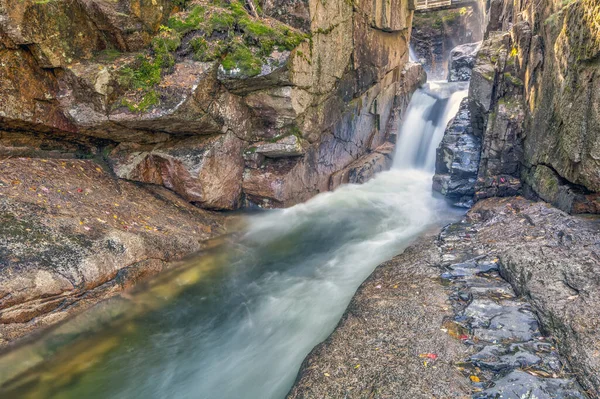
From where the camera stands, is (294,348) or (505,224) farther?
(505,224)

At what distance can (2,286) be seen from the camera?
5.12 m

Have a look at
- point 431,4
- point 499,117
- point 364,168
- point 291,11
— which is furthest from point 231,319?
point 431,4

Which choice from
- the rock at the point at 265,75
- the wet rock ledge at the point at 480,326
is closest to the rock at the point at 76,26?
the rock at the point at 265,75

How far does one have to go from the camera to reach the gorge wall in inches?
242

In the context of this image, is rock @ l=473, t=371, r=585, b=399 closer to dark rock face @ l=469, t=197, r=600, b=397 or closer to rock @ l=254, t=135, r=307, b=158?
dark rock face @ l=469, t=197, r=600, b=397

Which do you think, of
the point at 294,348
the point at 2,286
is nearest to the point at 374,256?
the point at 294,348

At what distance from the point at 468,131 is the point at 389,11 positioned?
5469mm

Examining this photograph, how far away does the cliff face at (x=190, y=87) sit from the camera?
7176mm

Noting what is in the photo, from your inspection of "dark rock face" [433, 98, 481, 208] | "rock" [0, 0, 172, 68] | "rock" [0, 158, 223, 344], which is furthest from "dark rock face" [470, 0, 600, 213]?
"rock" [0, 0, 172, 68]

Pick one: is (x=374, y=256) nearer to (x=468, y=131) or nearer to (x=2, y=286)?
(x=468, y=131)

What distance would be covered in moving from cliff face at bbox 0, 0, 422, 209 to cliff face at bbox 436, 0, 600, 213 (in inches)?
171

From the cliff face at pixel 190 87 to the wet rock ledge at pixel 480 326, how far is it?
467 centimetres

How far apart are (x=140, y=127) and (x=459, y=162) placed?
885 cm

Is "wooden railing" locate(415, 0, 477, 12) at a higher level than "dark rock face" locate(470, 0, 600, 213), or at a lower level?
higher
